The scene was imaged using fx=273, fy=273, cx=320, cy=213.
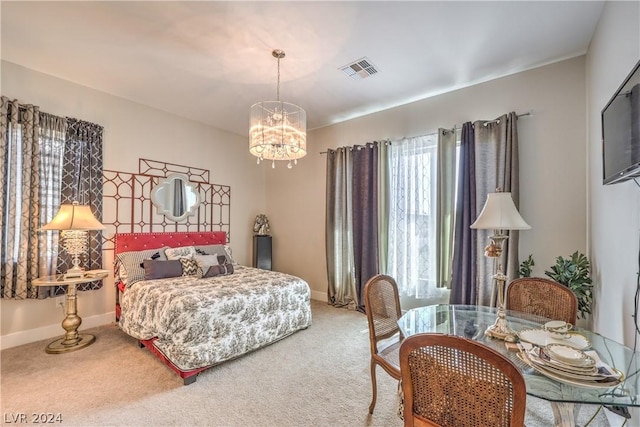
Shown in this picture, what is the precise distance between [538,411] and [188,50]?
4.19 meters

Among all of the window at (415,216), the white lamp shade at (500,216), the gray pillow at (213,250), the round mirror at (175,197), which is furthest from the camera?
the round mirror at (175,197)

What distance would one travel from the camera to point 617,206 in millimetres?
1843

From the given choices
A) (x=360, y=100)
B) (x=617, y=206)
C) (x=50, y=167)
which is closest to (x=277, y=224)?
(x=360, y=100)

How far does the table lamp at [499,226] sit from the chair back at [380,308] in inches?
24.2

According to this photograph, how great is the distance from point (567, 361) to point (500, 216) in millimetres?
828

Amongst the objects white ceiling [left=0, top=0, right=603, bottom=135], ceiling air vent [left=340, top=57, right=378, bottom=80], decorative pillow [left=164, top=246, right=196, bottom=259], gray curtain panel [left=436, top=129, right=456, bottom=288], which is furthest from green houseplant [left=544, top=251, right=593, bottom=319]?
decorative pillow [left=164, top=246, right=196, bottom=259]

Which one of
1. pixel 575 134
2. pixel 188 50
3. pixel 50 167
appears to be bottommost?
pixel 50 167

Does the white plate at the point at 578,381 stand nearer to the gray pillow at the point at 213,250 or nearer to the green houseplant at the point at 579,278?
the green houseplant at the point at 579,278

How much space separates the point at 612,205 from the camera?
1940 millimetres

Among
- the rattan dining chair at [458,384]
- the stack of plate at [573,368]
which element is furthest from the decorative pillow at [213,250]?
the stack of plate at [573,368]

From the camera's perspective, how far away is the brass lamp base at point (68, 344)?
277cm

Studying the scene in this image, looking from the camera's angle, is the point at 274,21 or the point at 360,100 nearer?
the point at 274,21

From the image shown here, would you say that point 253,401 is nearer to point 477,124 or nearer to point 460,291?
point 460,291

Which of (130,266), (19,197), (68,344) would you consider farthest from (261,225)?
(19,197)
